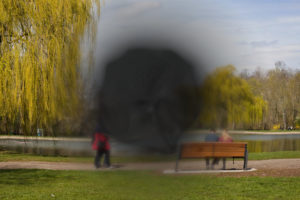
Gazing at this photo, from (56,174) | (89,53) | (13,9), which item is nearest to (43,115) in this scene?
(13,9)

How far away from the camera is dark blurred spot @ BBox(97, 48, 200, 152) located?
43.1 inches

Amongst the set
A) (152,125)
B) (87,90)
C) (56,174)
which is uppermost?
(87,90)

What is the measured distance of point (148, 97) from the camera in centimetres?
110

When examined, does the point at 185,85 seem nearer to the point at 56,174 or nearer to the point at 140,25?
the point at 140,25

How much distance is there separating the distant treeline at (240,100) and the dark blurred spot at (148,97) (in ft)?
0.19

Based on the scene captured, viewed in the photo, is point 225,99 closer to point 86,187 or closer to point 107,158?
point 107,158

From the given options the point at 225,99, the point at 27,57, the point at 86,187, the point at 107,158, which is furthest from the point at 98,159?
the point at 86,187

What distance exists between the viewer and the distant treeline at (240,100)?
1.22m

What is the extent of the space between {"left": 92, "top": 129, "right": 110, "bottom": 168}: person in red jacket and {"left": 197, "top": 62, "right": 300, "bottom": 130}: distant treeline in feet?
0.90

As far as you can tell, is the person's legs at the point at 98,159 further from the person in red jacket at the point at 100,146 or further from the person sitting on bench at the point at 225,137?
the person sitting on bench at the point at 225,137

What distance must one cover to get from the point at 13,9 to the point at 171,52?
352 inches

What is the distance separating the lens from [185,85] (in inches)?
45.9

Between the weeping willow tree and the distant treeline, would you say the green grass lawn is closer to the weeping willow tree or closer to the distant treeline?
the weeping willow tree

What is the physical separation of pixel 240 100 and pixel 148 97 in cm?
41
